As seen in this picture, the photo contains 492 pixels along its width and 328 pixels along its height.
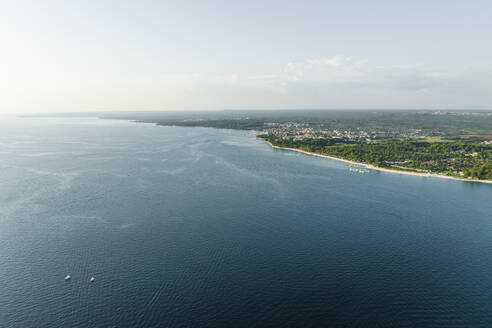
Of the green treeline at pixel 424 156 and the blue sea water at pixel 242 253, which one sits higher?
the green treeline at pixel 424 156

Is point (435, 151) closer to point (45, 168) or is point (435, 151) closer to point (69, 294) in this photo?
point (69, 294)

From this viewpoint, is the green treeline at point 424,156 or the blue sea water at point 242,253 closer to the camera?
the blue sea water at point 242,253

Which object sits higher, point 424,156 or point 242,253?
point 424,156

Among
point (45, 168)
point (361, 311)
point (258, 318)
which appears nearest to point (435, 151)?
point (361, 311)

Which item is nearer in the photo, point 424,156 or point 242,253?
point 242,253
